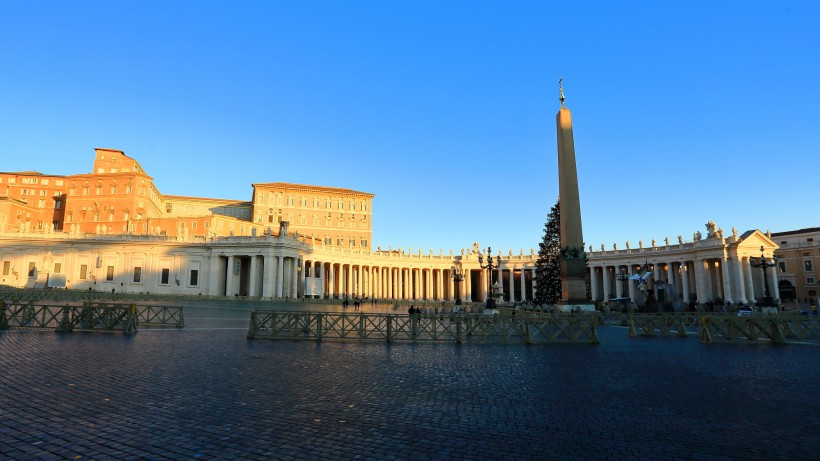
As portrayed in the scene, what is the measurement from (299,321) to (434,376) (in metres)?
8.68

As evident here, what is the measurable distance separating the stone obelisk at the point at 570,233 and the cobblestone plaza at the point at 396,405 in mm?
11933

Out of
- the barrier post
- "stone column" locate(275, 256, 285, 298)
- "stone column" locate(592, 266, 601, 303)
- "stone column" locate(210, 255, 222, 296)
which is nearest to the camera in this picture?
the barrier post

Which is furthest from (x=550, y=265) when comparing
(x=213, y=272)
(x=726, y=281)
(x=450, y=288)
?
(x=450, y=288)

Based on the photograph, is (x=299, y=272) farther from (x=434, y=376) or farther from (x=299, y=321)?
(x=434, y=376)

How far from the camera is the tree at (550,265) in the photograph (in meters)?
43.4

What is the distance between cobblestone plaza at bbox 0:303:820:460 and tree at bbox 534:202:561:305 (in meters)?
31.3

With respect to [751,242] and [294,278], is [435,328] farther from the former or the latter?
[751,242]

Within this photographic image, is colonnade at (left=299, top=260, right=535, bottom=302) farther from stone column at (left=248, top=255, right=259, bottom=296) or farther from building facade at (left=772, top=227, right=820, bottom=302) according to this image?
building facade at (left=772, top=227, right=820, bottom=302)

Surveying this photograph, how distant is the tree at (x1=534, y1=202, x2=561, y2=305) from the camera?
142ft

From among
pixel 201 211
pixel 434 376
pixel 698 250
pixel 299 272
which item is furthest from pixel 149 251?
pixel 698 250

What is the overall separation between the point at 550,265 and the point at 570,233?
21.8 m

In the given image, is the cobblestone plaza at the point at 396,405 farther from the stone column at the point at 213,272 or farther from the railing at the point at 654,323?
the stone column at the point at 213,272

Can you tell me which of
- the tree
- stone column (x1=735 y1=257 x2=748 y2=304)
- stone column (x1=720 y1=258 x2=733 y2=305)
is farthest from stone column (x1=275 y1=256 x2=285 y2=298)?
stone column (x1=735 y1=257 x2=748 y2=304)

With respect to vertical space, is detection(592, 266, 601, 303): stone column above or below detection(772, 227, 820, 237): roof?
below
